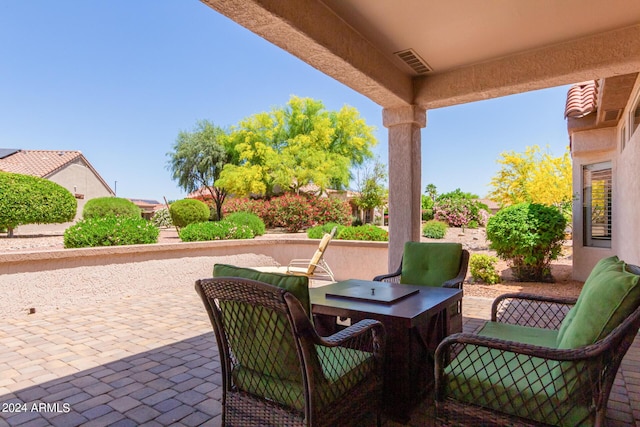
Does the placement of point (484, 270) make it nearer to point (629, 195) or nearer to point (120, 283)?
point (629, 195)

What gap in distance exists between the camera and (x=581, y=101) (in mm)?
6035

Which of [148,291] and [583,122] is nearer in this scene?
[148,291]

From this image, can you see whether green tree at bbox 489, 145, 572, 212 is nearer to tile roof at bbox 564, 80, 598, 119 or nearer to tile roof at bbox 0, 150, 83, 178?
tile roof at bbox 564, 80, 598, 119

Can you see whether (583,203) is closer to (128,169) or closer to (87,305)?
(87,305)

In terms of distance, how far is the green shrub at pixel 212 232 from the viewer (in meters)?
6.84

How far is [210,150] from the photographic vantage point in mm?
24125

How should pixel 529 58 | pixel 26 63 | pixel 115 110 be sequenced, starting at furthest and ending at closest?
1. pixel 115 110
2. pixel 26 63
3. pixel 529 58

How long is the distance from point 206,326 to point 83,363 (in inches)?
48.5

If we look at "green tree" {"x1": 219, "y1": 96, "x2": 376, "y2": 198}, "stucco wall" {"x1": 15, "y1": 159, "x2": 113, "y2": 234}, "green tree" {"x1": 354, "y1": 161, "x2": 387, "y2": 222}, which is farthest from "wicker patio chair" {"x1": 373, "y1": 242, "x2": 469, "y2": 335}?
"stucco wall" {"x1": 15, "y1": 159, "x2": 113, "y2": 234}

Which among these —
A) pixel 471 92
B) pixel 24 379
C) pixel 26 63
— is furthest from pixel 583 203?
pixel 26 63

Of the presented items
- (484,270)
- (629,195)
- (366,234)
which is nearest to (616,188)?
(629,195)

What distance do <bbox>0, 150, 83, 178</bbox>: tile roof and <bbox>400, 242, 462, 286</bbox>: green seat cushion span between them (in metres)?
22.2

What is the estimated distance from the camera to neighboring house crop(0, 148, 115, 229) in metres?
20.1

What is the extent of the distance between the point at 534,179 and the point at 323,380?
35.6 feet
